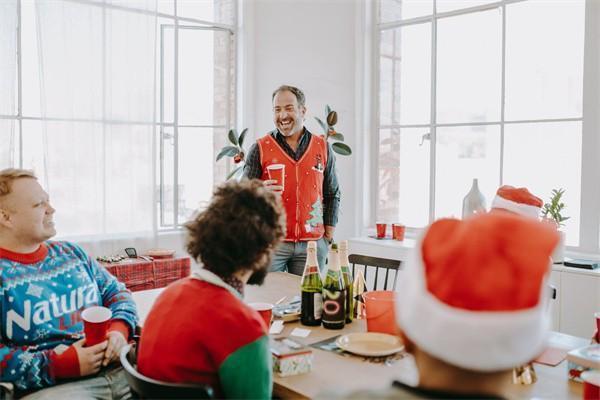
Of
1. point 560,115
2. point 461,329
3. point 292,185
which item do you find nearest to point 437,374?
point 461,329

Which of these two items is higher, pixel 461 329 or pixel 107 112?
pixel 107 112

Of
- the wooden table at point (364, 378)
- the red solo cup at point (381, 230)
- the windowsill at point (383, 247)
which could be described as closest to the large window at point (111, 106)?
the windowsill at point (383, 247)

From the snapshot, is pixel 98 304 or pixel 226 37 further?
pixel 226 37

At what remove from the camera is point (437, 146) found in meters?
4.25

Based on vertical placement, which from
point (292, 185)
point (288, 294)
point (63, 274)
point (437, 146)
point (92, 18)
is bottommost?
point (288, 294)

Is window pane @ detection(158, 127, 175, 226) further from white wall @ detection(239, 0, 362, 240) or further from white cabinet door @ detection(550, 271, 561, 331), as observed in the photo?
white cabinet door @ detection(550, 271, 561, 331)

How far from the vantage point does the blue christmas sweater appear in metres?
1.74

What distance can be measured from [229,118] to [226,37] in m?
0.67

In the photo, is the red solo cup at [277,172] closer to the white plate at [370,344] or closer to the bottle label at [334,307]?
the bottle label at [334,307]

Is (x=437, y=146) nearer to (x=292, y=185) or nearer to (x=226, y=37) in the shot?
(x=292, y=185)

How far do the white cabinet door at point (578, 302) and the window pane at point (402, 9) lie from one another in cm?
219

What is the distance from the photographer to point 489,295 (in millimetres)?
896

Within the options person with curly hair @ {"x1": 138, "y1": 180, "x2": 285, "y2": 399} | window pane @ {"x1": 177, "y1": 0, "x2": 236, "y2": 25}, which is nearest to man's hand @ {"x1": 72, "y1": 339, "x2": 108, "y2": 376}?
person with curly hair @ {"x1": 138, "y1": 180, "x2": 285, "y2": 399}

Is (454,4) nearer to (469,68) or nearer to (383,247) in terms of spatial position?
(469,68)
